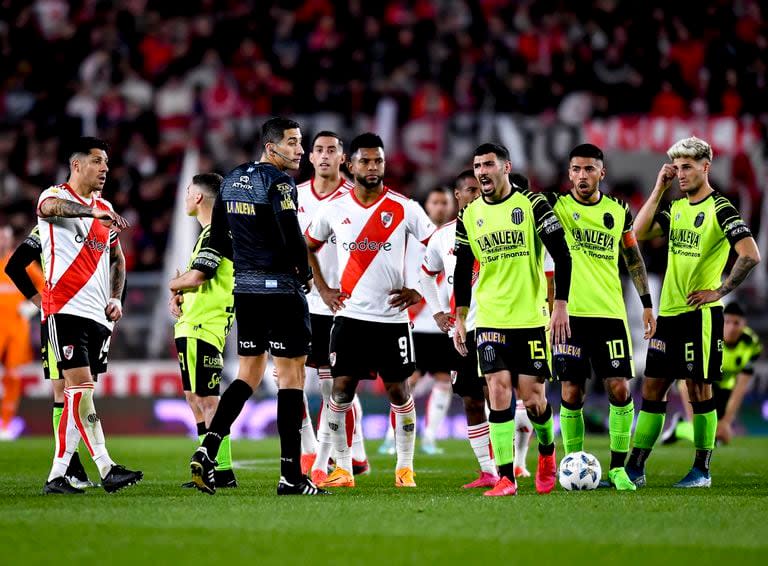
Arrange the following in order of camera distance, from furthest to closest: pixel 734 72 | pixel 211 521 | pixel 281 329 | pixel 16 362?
pixel 734 72 < pixel 16 362 < pixel 281 329 < pixel 211 521

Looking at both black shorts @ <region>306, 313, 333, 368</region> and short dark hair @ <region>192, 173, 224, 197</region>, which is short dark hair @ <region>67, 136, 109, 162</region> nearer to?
short dark hair @ <region>192, 173, 224, 197</region>

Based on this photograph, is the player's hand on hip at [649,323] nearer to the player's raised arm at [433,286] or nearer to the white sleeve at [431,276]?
the player's raised arm at [433,286]

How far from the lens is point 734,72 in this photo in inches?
854

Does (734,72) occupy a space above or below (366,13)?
below

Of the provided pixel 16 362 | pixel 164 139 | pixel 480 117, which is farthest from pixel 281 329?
pixel 164 139

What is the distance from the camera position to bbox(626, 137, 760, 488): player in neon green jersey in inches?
348

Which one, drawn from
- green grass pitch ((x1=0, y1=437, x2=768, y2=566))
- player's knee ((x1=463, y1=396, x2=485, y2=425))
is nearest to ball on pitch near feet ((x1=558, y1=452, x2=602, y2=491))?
green grass pitch ((x1=0, y1=437, x2=768, y2=566))

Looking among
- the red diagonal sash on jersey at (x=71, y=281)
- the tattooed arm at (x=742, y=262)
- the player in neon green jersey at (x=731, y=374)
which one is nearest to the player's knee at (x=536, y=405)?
the tattooed arm at (x=742, y=262)

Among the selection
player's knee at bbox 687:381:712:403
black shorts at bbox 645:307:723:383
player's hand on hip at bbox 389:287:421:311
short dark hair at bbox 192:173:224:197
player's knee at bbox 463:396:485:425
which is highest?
short dark hair at bbox 192:173:224:197

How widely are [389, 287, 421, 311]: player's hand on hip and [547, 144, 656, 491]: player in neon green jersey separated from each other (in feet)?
3.56

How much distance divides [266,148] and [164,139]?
47.1ft

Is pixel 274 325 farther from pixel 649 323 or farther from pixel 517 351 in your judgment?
pixel 649 323

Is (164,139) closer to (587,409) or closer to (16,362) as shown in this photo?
(16,362)

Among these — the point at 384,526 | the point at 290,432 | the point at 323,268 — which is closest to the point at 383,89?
the point at 323,268
